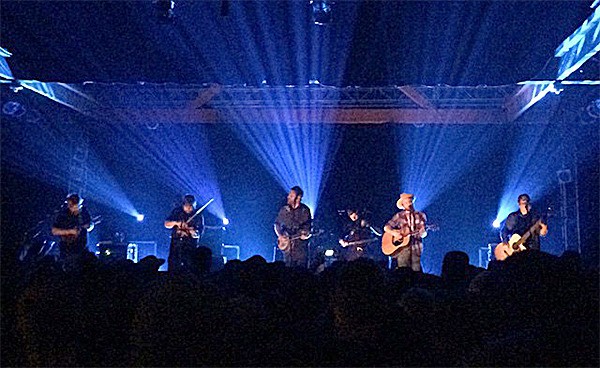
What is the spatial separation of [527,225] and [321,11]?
4841 millimetres

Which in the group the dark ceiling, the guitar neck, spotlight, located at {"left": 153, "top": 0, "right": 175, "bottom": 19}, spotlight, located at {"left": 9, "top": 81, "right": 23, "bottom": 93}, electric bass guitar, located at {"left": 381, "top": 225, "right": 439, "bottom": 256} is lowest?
electric bass guitar, located at {"left": 381, "top": 225, "right": 439, "bottom": 256}

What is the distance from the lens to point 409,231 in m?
9.09

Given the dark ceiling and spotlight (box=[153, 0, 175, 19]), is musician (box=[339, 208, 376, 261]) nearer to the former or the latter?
the dark ceiling

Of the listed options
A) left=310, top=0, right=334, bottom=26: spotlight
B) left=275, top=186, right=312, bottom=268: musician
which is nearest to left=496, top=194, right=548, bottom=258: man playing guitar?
left=275, top=186, right=312, bottom=268: musician

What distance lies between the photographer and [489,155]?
1444cm

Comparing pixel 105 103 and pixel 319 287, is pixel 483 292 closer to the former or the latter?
pixel 319 287

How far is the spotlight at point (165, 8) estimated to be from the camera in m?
7.11

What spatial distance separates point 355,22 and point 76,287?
204 inches

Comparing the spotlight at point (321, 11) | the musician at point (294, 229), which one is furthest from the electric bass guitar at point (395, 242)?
the spotlight at point (321, 11)

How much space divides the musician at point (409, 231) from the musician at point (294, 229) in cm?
128

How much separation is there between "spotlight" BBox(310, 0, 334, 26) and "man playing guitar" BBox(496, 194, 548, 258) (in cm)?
456

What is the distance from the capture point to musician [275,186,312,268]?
9.28m

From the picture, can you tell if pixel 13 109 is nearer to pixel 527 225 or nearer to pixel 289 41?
pixel 289 41

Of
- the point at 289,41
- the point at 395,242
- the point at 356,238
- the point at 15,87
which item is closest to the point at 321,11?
the point at 289,41
